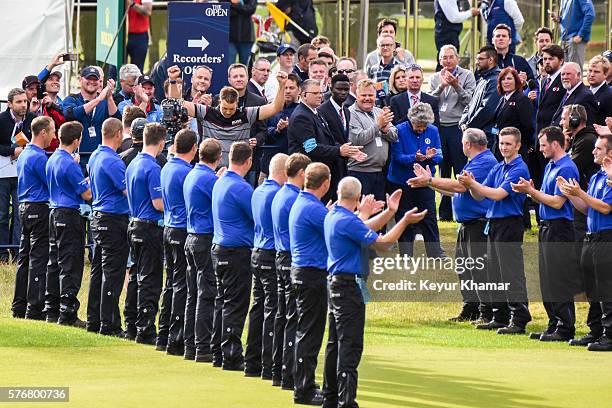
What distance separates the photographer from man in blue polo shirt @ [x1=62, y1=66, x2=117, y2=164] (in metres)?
19.5

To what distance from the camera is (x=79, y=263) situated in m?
16.8

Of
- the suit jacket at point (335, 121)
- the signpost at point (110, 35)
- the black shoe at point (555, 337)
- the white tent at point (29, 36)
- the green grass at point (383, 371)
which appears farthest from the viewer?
the white tent at point (29, 36)

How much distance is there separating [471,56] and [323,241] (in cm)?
1288

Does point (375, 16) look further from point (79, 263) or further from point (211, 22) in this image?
point (79, 263)

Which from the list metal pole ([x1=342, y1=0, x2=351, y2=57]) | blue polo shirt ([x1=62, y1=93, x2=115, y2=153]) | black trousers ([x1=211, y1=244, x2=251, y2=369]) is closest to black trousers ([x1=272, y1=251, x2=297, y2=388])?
black trousers ([x1=211, y1=244, x2=251, y2=369])

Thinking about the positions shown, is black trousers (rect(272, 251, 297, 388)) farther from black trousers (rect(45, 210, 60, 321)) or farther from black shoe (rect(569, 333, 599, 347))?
black trousers (rect(45, 210, 60, 321))

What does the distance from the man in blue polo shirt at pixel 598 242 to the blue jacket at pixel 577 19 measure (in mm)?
6547

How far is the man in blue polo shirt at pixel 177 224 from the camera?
14.9 m

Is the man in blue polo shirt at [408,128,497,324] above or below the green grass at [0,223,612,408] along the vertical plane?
above

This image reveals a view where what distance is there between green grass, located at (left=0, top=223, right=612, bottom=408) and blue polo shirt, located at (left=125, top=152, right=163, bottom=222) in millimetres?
1487

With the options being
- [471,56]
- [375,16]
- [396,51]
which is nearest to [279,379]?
[396,51]

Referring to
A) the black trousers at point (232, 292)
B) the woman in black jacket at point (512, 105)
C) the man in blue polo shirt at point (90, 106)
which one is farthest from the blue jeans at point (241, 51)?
the black trousers at point (232, 292)

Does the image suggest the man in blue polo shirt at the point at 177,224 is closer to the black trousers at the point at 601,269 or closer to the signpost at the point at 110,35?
the black trousers at the point at 601,269

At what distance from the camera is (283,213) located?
13.0m
